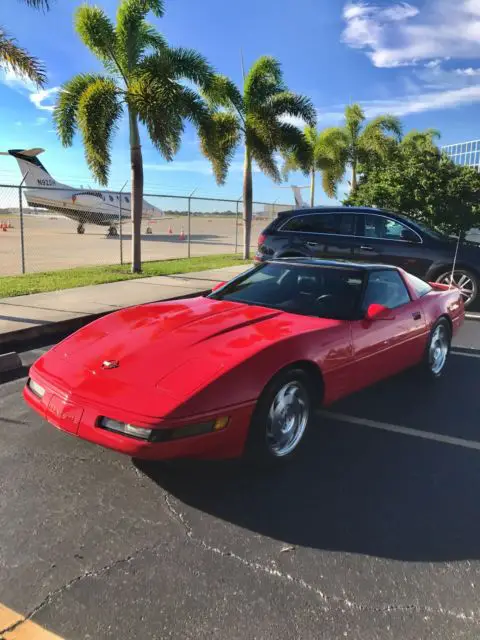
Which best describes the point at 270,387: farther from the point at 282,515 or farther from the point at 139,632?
the point at 139,632

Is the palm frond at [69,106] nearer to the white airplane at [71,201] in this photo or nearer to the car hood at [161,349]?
the car hood at [161,349]

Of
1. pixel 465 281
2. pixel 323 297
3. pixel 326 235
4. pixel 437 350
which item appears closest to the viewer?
pixel 323 297

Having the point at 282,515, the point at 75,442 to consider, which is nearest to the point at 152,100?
the point at 75,442

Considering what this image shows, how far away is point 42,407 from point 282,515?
1578 mm

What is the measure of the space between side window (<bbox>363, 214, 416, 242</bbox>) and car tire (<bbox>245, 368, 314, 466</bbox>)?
21.6 ft

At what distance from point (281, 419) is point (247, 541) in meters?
0.88

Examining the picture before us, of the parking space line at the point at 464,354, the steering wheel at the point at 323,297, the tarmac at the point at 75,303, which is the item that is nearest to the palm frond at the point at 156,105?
the tarmac at the point at 75,303

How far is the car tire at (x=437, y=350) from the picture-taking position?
17.0 feet

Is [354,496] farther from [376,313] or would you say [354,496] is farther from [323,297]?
[323,297]

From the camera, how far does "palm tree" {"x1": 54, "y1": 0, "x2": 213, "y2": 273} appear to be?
11992mm

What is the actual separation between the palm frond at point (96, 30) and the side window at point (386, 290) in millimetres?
10901

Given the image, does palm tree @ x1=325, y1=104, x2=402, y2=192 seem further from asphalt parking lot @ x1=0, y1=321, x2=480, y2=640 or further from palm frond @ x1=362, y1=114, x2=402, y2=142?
asphalt parking lot @ x1=0, y1=321, x2=480, y2=640

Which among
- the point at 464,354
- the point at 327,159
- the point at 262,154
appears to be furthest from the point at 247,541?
the point at 327,159

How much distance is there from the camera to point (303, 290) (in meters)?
4.40
